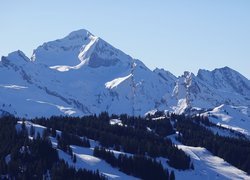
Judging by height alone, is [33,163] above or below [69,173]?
above

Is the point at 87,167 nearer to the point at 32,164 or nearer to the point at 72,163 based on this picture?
the point at 72,163

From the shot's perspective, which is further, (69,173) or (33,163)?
(33,163)

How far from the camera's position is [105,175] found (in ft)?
643

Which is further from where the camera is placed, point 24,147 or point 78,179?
point 24,147

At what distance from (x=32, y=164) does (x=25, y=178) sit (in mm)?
7983

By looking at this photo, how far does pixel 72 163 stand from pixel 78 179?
1883 cm

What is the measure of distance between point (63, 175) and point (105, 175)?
67.0ft

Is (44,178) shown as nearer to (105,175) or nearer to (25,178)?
(25,178)

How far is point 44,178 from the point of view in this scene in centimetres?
17875

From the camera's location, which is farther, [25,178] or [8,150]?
[8,150]

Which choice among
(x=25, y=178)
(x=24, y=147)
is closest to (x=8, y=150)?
(x=24, y=147)

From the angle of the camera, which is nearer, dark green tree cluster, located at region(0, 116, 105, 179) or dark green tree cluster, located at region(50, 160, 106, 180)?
dark green tree cluster, located at region(0, 116, 105, 179)

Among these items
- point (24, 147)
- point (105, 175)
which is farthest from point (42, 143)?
point (105, 175)

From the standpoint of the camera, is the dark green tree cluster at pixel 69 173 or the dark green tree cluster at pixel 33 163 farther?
the dark green tree cluster at pixel 69 173
